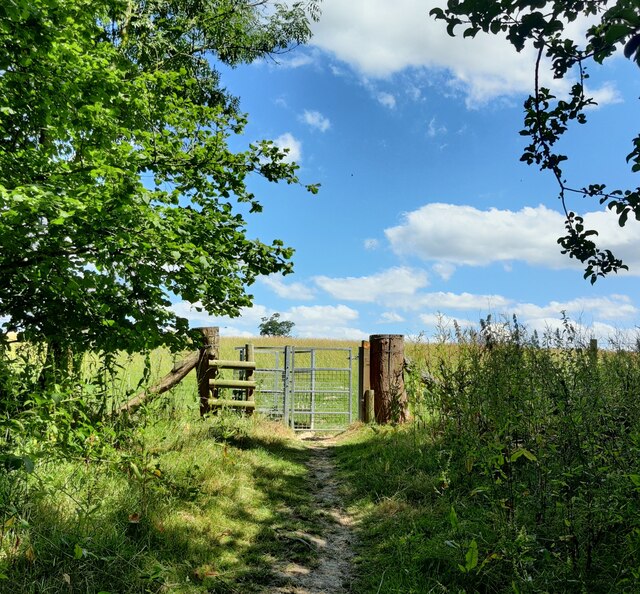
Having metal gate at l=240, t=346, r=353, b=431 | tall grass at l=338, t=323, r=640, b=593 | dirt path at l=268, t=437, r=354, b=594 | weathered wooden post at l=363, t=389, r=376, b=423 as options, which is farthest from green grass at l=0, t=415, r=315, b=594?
metal gate at l=240, t=346, r=353, b=431

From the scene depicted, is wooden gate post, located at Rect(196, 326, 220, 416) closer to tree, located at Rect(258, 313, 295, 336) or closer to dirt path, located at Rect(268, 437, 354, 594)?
dirt path, located at Rect(268, 437, 354, 594)

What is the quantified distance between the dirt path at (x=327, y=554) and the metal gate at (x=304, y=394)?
5839mm

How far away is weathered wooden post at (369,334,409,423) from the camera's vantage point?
11578 millimetres

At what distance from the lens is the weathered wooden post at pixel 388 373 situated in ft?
38.0

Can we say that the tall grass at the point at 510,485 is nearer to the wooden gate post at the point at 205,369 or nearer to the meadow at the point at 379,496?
the meadow at the point at 379,496

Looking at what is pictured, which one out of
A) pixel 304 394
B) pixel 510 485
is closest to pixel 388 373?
pixel 304 394

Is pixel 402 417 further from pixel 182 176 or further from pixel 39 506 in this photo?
pixel 39 506

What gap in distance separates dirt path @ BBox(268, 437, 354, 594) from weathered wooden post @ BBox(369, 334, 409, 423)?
3467 mm

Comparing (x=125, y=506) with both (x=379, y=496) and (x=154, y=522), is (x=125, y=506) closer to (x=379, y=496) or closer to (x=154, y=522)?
(x=154, y=522)

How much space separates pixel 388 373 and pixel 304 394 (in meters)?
5.10

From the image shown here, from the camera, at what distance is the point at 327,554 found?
5359 mm

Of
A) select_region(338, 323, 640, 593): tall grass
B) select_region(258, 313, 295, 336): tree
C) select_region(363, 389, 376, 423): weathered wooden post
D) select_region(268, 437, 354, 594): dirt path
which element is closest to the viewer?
select_region(338, 323, 640, 593): tall grass

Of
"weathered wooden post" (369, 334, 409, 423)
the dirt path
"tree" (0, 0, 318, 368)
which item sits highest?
"tree" (0, 0, 318, 368)

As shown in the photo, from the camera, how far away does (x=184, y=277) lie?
22.3 ft
